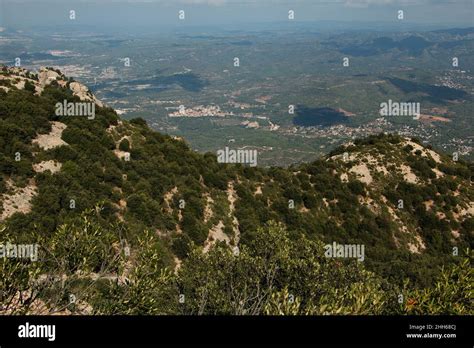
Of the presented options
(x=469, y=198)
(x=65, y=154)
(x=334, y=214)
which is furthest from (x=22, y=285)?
(x=469, y=198)
